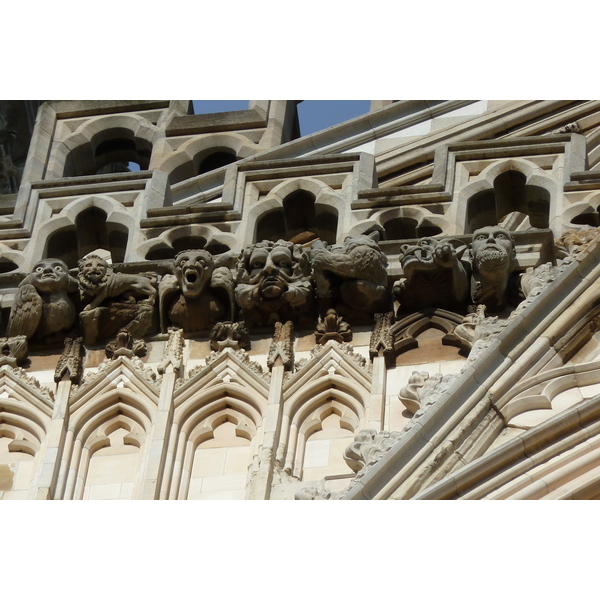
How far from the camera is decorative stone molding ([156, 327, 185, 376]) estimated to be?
60.6 ft

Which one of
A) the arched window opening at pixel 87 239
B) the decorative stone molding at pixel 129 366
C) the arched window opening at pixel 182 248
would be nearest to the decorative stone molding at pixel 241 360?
the decorative stone molding at pixel 129 366

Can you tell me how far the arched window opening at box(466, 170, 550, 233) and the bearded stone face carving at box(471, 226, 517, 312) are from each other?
1746mm

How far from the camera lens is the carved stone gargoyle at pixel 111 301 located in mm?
19141

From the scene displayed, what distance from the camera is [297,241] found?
25.7m

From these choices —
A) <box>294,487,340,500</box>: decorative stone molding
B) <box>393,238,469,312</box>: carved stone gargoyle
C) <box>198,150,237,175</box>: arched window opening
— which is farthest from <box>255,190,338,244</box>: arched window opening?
<box>294,487,340,500</box>: decorative stone molding

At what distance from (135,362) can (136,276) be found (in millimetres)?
1025

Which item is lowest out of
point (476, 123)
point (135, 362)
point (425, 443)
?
point (425, 443)

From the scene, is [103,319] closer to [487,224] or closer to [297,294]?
[297,294]

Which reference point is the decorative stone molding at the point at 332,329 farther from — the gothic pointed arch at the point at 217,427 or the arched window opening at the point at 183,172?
the arched window opening at the point at 183,172

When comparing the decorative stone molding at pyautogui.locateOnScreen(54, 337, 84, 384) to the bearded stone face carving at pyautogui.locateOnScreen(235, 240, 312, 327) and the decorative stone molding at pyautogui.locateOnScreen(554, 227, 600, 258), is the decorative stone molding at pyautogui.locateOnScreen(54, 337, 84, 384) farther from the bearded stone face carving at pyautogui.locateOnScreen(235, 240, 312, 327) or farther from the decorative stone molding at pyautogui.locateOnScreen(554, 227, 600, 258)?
the decorative stone molding at pyautogui.locateOnScreen(554, 227, 600, 258)

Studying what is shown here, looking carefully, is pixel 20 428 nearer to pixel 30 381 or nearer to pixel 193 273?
pixel 30 381

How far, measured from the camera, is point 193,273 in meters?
19.1

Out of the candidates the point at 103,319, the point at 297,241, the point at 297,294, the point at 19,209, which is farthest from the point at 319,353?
the point at 297,241

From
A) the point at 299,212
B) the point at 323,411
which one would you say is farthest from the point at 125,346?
the point at 299,212
